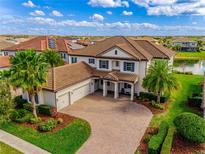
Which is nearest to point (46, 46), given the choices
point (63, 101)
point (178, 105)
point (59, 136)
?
point (63, 101)

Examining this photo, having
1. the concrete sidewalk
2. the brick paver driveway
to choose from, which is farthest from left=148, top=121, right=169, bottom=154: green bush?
the concrete sidewalk

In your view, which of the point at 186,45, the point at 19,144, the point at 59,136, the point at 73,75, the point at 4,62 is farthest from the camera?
the point at 186,45

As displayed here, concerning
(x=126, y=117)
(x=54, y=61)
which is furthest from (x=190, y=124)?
(x=54, y=61)

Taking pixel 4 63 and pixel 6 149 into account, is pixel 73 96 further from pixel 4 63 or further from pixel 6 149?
pixel 4 63

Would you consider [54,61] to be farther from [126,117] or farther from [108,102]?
[126,117]

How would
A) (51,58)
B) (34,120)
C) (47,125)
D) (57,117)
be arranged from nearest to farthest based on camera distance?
(47,125) < (34,120) < (57,117) < (51,58)

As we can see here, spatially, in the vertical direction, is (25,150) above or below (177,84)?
below
